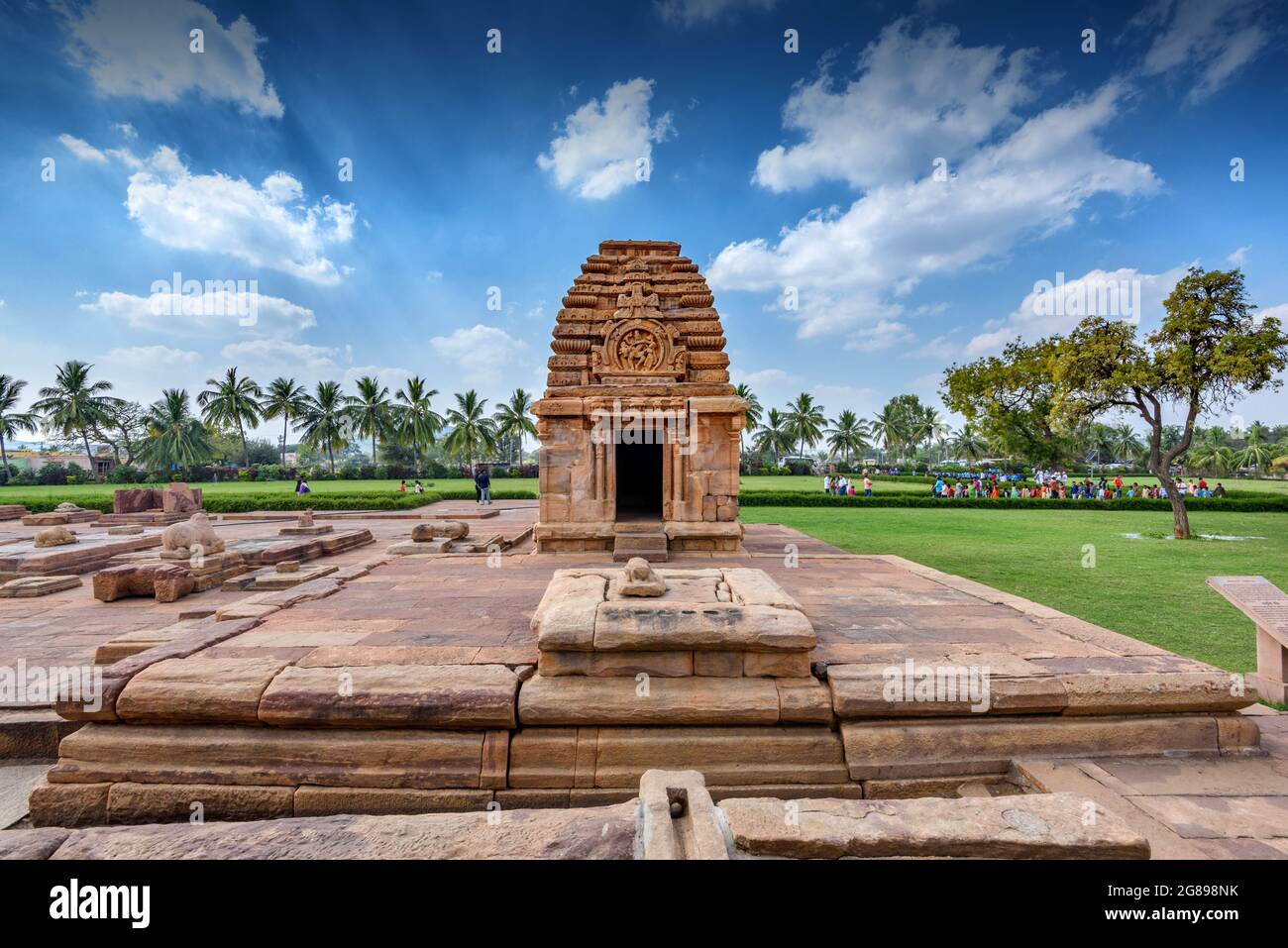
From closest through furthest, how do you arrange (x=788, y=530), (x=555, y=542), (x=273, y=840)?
(x=273, y=840), (x=555, y=542), (x=788, y=530)

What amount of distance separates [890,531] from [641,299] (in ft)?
37.6

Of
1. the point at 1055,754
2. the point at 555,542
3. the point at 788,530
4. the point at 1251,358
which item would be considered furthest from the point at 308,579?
the point at 1251,358

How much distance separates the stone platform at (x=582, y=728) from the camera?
3033mm

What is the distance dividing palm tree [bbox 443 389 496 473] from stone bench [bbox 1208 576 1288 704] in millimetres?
43921

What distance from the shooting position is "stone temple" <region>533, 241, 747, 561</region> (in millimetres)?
8180

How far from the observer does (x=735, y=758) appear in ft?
10.3

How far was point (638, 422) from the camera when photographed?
821 cm

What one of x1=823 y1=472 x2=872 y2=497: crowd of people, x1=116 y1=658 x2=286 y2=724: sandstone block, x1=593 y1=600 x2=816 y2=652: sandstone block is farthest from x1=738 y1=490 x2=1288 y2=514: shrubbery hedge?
x1=116 y1=658 x2=286 y2=724: sandstone block

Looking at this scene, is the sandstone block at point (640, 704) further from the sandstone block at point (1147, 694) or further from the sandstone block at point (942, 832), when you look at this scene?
the sandstone block at point (1147, 694)

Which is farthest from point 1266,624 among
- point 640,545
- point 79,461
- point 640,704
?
point 79,461

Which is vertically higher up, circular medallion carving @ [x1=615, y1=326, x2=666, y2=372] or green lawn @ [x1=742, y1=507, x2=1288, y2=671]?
circular medallion carving @ [x1=615, y1=326, x2=666, y2=372]

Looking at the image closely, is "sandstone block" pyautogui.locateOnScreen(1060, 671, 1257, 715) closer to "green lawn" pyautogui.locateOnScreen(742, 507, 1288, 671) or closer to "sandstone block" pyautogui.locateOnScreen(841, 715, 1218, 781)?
"sandstone block" pyautogui.locateOnScreen(841, 715, 1218, 781)

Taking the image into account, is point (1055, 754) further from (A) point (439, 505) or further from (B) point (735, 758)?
(A) point (439, 505)
